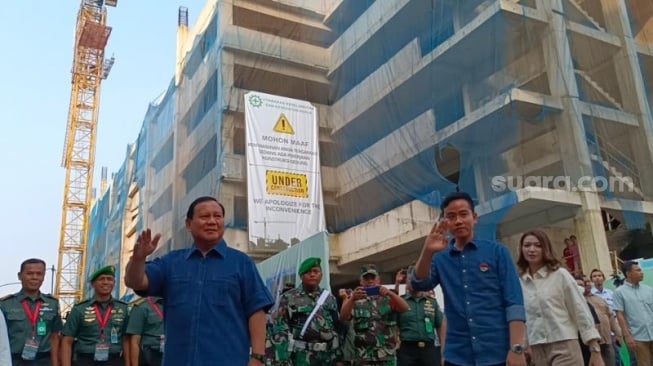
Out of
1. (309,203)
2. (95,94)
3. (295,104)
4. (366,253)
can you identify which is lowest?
(366,253)

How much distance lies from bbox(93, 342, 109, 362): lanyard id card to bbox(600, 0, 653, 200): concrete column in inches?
347

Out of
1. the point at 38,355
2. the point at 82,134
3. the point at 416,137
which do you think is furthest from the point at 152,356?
the point at 82,134

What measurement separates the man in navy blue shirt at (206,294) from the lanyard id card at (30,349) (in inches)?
104

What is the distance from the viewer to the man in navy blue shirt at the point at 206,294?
237 centimetres

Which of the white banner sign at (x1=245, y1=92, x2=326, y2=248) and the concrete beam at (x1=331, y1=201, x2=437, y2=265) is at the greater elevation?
the white banner sign at (x1=245, y1=92, x2=326, y2=248)

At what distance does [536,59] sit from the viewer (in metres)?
10.6

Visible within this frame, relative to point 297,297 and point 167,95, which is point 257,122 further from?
point 297,297

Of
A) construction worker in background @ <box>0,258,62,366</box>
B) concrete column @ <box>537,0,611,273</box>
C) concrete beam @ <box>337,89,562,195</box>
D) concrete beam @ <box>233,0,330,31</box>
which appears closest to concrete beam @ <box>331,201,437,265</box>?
concrete beam @ <box>337,89,562,195</box>

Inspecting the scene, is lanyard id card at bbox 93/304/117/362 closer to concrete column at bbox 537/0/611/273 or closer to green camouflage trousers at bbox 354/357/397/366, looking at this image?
green camouflage trousers at bbox 354/357/397/366

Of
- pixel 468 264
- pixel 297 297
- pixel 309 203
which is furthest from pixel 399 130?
pixel 468 264

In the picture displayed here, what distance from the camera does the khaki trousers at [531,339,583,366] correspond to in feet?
10.7

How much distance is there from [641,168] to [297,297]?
7827 millimetres

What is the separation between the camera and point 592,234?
36.2ft

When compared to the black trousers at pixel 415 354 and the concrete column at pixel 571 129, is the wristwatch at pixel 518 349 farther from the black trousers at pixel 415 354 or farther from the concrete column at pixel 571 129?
the concrete column at pixel 571 129
